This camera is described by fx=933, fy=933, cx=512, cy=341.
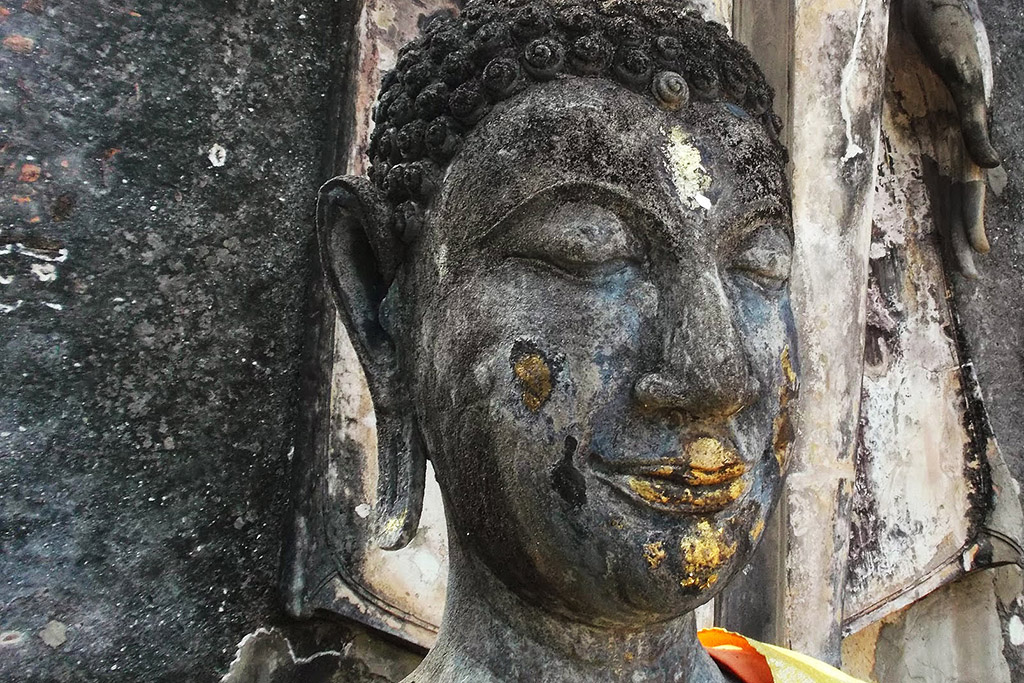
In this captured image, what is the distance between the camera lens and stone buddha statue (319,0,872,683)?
3.58 feet

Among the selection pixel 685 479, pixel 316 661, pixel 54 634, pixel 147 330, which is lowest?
pixel 316 661

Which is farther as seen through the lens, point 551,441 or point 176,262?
point 176,262

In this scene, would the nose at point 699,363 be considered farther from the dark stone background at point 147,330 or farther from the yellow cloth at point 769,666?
the dark stone background at point 147,330

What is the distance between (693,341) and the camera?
1081 mm

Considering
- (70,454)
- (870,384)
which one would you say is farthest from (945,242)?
(70,454)

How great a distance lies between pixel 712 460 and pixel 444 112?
0.61 m

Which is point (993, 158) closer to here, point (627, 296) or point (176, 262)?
point (627, 296)

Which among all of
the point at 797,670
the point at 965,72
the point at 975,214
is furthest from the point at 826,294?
the point at 797,670

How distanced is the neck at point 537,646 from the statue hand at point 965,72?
2.02 m

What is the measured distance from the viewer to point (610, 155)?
116 centimetres

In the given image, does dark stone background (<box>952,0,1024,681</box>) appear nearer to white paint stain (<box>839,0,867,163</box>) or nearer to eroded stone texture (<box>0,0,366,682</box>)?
white paint stain (<box>839,0,867,163</box>)

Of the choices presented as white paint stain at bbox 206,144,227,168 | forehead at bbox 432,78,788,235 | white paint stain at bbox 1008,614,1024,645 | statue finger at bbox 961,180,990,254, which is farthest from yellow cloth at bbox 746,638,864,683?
statue finger at bbox 961,180,990,254

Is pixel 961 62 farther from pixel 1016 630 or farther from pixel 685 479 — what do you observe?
pixel 685 479

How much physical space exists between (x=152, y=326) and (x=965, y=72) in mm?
2313
